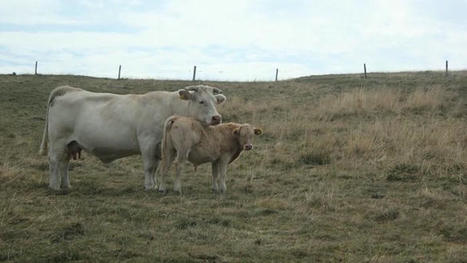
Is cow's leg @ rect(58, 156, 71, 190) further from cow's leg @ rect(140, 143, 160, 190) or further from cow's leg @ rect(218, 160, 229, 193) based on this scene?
cow's leg @ rect(218, 160, 229, 193)

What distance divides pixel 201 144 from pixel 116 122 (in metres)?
1.75

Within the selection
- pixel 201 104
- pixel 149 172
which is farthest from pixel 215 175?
pixel 201 104

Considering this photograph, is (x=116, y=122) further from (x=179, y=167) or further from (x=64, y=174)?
(x=179, y=167)

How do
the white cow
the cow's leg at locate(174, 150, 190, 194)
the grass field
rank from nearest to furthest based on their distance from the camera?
the grass field, the cow's leg at locate(174, 150, 190, 194), the white cow

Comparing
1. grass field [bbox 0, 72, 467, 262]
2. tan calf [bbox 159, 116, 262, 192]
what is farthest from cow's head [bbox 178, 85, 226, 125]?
grass field [bbox 0, 72, 467, 262]

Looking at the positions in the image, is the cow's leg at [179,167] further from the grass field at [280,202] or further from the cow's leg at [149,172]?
the cow's leg at [149,172]

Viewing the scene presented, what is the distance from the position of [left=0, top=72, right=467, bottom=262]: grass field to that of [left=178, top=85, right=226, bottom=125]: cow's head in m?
1.25

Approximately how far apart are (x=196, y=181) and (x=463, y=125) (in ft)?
28.2

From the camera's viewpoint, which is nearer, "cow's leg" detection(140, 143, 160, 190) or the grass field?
the grass field

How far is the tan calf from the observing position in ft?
33.1

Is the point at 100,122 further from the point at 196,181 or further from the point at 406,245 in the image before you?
the point at 406,245

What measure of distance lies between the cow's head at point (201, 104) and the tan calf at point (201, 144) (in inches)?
7.9

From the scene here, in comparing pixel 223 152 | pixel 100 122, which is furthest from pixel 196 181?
pixel 100 122

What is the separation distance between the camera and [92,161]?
47.1ft
